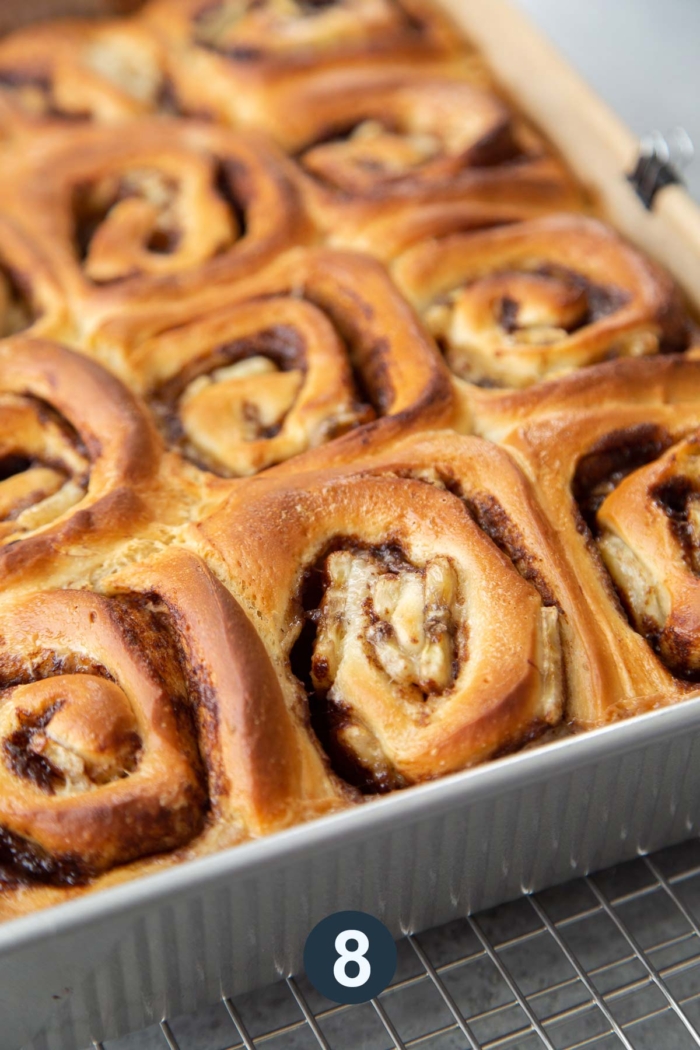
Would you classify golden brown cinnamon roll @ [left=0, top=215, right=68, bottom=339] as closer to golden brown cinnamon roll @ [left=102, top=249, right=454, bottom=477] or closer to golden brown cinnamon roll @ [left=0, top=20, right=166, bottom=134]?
golden brown cinnamon roll @ [left=102, top=249, right=454, bottom=477]

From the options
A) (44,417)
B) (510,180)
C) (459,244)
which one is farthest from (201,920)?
(510,180)

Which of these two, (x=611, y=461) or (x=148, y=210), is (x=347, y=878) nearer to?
(x=611, y=461)

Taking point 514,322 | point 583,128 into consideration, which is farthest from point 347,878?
point 583,128

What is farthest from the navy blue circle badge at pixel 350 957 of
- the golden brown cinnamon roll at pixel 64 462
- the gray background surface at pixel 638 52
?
the gray background surface at pixel 638 52

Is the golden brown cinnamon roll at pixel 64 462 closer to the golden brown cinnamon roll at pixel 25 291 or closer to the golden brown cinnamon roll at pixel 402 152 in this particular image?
the golden brown cinnamon roll at pixel 25 291

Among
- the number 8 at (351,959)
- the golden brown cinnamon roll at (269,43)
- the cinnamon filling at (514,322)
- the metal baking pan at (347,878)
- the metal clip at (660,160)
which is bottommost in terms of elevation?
the number 8 at (351,959)

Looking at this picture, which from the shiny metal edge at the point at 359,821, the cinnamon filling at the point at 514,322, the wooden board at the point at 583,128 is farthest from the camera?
the wooden board at the point at 583,128
